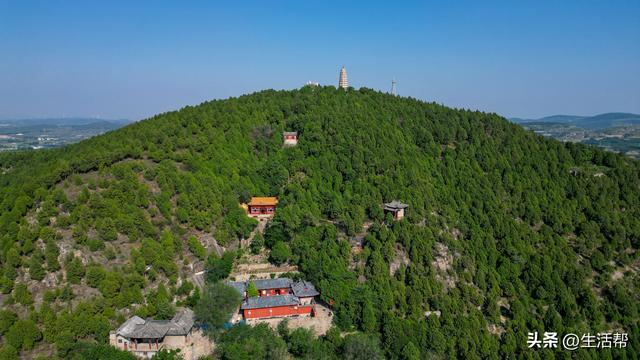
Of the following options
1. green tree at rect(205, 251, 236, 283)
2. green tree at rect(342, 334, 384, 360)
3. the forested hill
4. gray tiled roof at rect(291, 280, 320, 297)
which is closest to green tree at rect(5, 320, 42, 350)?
the forested hill

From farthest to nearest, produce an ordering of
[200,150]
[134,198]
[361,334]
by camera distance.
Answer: [200,150] < [134,198] < [361,334]

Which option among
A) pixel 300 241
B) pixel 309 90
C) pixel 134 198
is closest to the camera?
pixel 134 198

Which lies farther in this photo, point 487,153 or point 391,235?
point 487,153

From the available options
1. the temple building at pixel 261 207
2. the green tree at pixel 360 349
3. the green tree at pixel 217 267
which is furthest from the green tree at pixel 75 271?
the green tree at pixel 360 349

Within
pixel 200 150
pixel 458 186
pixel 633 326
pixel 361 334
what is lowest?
pixel 633 326

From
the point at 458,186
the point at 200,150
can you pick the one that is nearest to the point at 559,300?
the point at 458,186

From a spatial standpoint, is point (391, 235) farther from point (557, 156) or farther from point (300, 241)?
point (557, 156)

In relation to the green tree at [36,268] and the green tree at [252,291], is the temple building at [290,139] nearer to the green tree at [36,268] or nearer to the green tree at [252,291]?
the green tree at [252,291]

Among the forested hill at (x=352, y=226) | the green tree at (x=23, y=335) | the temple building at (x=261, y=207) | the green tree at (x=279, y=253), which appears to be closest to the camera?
the green tree at (x=23, y=335)
